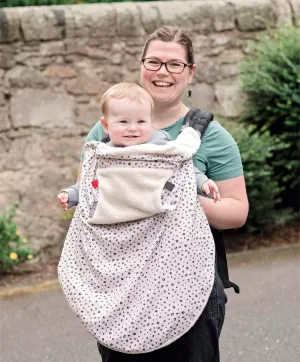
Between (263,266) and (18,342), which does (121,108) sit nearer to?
(18,342)

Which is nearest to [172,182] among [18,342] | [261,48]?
[18,342]

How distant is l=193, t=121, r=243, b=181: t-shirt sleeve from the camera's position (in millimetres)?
2585

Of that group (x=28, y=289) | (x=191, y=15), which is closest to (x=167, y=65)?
(x=28, y=289)

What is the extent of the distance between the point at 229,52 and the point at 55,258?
7.97 feet

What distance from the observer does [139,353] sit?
242 centimetres

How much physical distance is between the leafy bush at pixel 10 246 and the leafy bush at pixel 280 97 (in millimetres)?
2209

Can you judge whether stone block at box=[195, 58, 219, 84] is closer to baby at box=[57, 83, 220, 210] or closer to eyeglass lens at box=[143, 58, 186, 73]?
eyeglass lens at box=[143, 58, 186, 73]

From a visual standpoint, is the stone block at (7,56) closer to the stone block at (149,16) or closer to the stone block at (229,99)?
the stone block at (149,16)

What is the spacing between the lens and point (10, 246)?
624 cm

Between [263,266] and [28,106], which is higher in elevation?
[28,106]

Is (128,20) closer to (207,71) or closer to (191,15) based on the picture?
(191,15)

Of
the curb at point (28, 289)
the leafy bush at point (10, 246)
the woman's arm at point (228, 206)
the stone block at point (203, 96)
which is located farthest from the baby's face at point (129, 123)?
the stone block at point (203, 96)

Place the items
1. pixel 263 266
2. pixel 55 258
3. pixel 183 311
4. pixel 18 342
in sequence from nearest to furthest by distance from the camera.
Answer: pixel 183 311, pixel 18 342, pixel 263 266, pixel 55 258

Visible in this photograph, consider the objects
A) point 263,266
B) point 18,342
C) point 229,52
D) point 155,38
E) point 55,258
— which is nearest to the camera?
point 155,38
